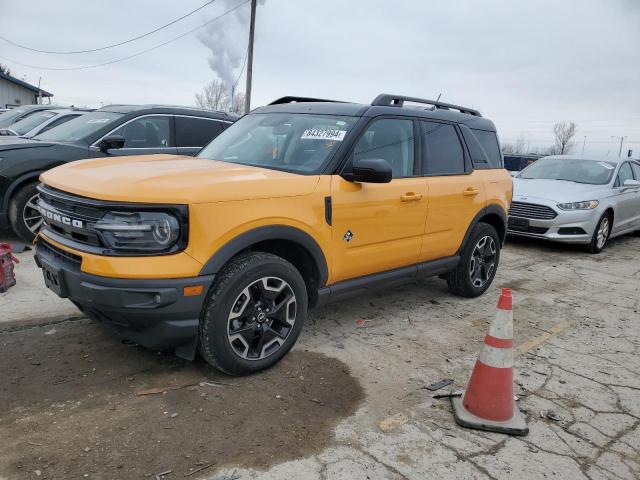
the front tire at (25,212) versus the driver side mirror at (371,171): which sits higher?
the driver side mirror at (371,171)

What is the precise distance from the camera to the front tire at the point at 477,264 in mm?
5168

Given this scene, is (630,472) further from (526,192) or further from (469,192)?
(526,192)

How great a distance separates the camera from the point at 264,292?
10.8ft

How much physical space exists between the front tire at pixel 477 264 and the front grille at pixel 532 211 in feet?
10.7

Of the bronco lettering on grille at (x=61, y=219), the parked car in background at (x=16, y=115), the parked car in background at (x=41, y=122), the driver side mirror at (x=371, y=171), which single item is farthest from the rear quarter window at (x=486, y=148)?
the parked car in background at (x=16, y=115)

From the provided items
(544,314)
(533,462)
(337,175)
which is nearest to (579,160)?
(544,314)

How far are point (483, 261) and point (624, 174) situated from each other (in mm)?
5751

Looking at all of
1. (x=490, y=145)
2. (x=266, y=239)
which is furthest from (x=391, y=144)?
(x=490, y=145)

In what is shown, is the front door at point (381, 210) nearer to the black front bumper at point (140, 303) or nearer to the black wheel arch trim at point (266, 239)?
the black wheel arch trim at point (266, 239)

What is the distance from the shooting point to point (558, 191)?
28.4 ft

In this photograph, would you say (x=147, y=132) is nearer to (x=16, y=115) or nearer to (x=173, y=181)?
(x=173, y=181)

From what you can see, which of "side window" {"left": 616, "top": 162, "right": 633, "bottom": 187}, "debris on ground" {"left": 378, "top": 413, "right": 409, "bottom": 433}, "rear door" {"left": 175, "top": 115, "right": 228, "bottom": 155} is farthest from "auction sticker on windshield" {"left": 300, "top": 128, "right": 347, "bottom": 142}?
"side window" {"left": 616, "top": 162, "right": 633, "bottom": 187}

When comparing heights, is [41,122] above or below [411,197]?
above

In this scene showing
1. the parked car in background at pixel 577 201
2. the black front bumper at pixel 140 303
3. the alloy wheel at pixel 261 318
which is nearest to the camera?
the black front bumper at pixel 140 303
